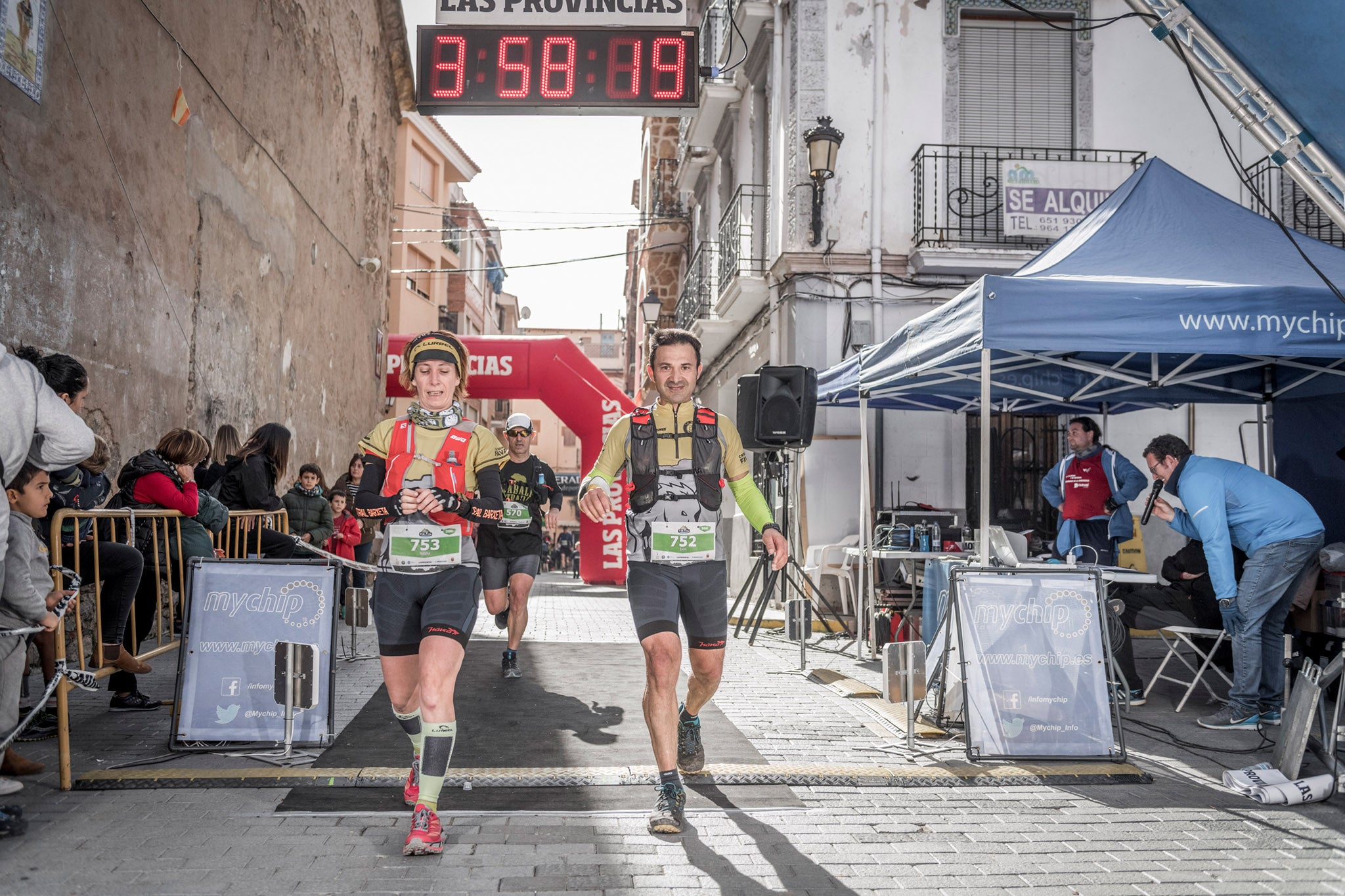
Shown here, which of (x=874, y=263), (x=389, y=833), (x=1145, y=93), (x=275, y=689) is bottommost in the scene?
(x=389, y=833)

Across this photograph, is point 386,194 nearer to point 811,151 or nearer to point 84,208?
point 811,151

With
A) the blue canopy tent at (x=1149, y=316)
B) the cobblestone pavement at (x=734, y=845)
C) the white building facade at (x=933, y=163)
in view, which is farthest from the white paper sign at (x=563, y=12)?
the cobblestone pavement at (x=734, y=845)

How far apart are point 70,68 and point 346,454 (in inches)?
409

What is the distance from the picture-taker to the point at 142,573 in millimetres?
5617

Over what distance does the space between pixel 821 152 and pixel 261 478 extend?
7.70 meters

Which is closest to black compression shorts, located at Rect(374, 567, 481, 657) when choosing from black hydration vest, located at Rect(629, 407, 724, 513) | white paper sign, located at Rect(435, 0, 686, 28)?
black hydration vest, located at Rect(629, 407, 724, 513)

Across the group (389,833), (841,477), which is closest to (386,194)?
(841,477)

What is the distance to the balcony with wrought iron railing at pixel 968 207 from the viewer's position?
12945mm

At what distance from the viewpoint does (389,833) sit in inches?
159

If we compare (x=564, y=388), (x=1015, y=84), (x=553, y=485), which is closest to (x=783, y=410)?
(x=553, y=485)

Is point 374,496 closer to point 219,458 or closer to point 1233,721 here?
point 219,458

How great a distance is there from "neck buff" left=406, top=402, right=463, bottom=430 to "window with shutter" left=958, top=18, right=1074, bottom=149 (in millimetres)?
11113

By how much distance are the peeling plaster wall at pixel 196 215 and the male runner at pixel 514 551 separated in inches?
126

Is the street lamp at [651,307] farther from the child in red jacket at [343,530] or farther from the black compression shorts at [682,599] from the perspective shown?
the black compression shorts at [682,599]
